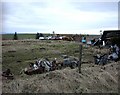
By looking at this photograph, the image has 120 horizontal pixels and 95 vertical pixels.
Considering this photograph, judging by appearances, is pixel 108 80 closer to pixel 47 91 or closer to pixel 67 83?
pixel 67 83

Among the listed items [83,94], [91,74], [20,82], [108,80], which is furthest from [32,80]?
[108,80]

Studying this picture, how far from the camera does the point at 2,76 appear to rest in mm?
9133

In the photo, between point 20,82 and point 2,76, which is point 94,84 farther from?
point 2,76

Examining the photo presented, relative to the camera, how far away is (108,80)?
371 inches

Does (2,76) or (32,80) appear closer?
(32,80)

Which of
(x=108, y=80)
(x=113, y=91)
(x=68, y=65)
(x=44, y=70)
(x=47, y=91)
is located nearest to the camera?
(x=47, y=91)

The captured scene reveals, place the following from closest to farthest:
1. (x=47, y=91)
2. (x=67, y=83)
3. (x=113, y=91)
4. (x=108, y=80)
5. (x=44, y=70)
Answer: (x=47, y=91) → (x=67, y=83) → (x=113, y=91) → (x=108, y=80) → (x=44, y=70)

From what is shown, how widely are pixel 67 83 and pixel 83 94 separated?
2.09 ft

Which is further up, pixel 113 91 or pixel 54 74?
pixel 54 74

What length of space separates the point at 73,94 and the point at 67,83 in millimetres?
508

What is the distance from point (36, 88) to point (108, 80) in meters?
3.04

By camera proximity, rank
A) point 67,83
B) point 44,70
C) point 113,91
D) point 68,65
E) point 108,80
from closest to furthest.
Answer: point 67,83 → point 113,91 → point 108,80 → point 44,70 → point 68,65

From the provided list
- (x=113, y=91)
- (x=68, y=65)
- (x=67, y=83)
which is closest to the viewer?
(x=67, y=83)

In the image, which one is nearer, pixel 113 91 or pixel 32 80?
pixel 32 80
